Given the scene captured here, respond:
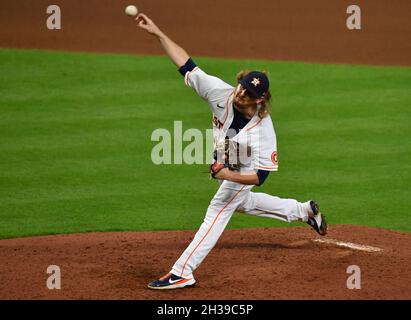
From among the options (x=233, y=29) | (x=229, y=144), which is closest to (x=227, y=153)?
(x=229, y=144)

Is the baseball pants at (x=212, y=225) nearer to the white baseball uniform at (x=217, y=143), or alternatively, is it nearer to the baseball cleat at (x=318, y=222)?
the white baseball uniform at (x=217, y=143)

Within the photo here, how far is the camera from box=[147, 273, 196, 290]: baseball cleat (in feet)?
20.3

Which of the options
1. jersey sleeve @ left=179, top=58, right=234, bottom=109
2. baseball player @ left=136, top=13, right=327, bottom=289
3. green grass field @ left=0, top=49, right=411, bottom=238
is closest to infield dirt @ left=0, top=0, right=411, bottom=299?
baseball player @ left=136, top=13, right=327, bottom=289

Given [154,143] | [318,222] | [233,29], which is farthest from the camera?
[233,29]

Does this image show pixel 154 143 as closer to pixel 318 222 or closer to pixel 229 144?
pixel 318 222

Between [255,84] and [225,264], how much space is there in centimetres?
164

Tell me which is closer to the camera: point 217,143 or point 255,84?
point 255,84

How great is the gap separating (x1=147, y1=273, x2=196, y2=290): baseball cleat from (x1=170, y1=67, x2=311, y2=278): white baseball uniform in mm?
39

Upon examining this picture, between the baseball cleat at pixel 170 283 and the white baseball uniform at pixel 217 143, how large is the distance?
4cm

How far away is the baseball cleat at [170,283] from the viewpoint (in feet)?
20.3

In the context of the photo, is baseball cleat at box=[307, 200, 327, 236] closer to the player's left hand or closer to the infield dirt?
the infield dirt

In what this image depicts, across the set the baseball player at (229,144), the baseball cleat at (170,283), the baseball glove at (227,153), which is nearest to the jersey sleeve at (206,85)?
the baseball player at (229,144)

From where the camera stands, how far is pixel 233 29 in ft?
49.3

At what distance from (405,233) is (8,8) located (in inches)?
400
